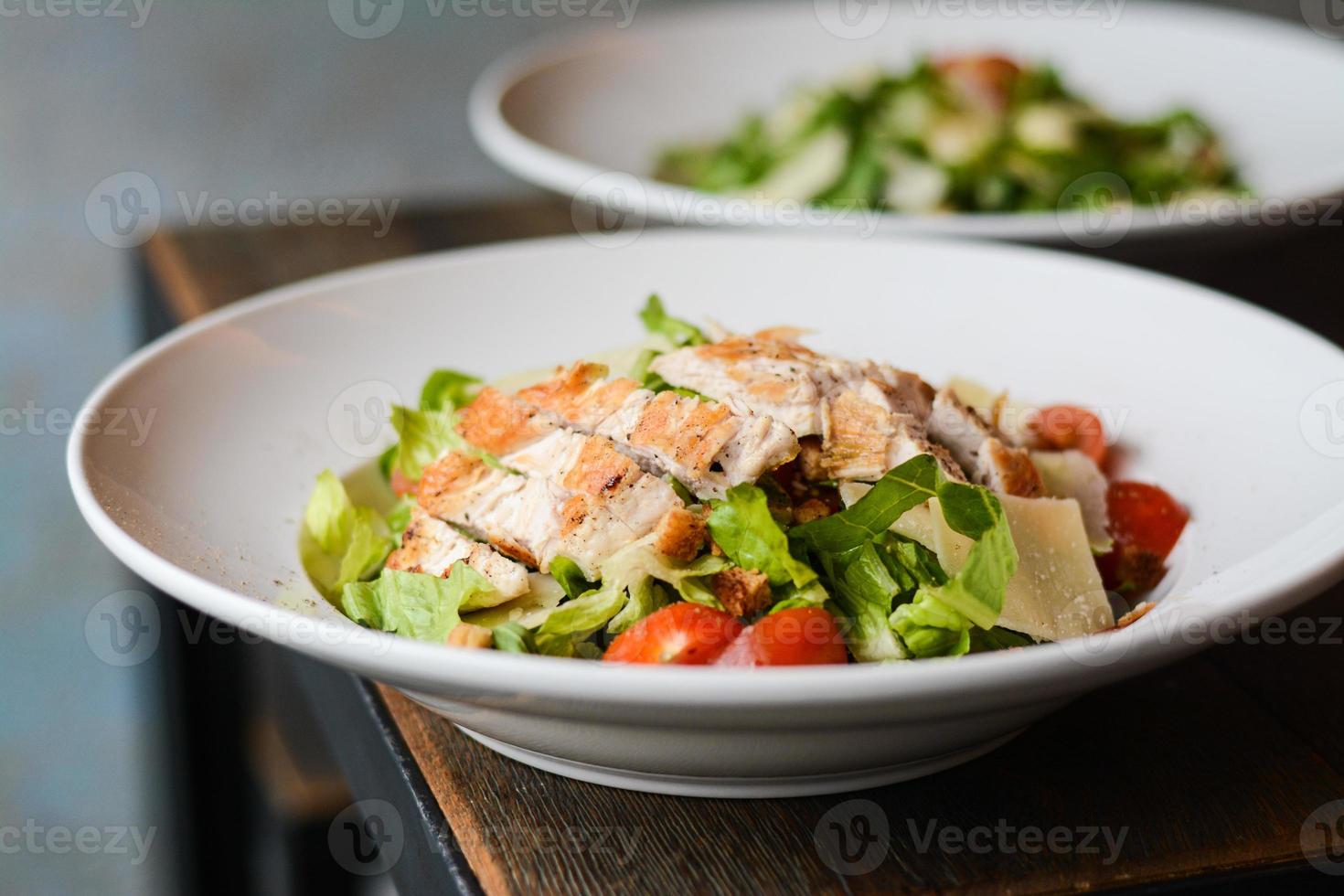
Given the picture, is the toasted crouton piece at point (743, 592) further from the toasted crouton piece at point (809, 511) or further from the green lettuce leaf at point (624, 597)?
the toasted crouton piece at point (809, 511)

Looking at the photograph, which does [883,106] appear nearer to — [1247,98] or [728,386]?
[1247,98]

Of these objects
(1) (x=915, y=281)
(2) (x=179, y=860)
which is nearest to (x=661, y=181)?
(1) (x=915, y=281)

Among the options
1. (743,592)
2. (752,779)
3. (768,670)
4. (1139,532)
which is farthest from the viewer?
(1139,532)

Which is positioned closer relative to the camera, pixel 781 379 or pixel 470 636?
pixel 470 636

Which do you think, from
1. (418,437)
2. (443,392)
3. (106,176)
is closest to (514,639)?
(418,437)

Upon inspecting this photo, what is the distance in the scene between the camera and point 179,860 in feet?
9.98

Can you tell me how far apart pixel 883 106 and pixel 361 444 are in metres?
1.95

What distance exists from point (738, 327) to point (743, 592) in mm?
798

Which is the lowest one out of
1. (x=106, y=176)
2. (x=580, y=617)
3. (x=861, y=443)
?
(x=106, y=176)

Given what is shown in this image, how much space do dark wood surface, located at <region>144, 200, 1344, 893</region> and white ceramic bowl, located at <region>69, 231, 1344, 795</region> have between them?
0.04 meters

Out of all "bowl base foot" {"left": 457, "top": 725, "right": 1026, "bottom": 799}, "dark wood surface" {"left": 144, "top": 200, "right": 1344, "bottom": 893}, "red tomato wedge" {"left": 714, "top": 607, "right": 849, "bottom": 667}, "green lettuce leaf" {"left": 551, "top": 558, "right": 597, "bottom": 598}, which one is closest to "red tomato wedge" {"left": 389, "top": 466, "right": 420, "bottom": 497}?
"dark wood surface" {"left": 144, "top": 200, "right": 1344, "bottom": 893}

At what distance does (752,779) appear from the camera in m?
1.16

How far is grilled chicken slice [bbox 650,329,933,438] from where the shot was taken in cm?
138

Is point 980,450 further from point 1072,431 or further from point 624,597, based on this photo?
point 624,597
